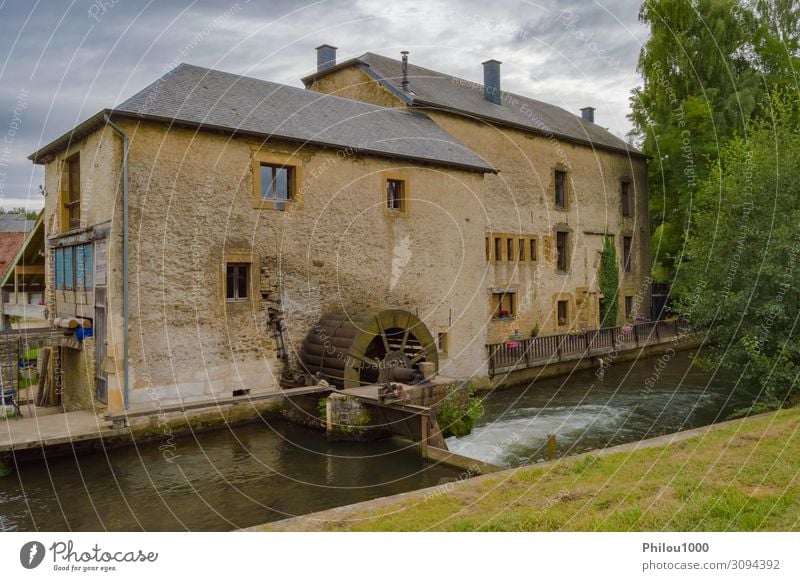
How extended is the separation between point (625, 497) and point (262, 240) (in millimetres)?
10021

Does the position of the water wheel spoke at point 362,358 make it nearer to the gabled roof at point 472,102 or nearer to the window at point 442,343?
the window at point 442,343

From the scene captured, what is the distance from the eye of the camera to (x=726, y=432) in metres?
9.21

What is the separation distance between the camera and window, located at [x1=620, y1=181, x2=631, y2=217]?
28.8 meters

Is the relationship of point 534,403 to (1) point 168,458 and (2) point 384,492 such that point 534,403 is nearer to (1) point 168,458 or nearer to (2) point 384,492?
(2) point 384,492

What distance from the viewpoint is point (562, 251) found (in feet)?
83.3

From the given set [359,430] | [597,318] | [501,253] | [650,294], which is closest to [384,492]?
[359,430]

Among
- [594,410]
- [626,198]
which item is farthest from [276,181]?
[626,198]

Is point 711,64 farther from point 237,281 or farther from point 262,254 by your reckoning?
point 237,281

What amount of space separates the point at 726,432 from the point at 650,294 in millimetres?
22066

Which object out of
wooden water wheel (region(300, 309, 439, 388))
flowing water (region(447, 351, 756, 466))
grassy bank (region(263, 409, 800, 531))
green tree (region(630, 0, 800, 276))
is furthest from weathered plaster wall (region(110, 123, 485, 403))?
green tree (region(630, 0, 800, 276))

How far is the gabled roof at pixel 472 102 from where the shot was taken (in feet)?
69.3

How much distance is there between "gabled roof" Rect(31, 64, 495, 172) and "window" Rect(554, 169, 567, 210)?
712cm

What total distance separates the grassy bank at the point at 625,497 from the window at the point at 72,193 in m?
10.8

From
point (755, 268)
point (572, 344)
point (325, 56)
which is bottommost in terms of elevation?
point (572, 344)
